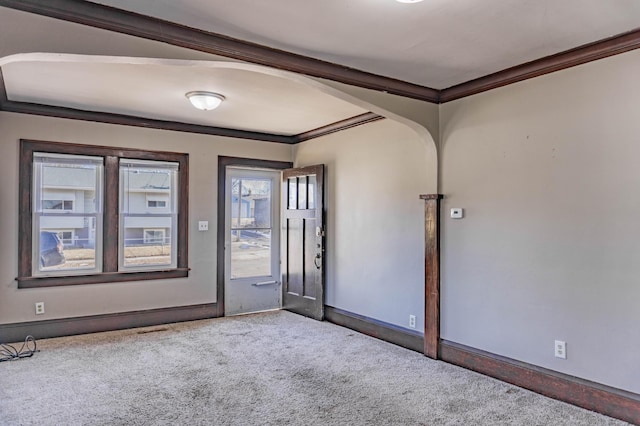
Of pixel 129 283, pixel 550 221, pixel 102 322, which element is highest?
pixel 550 221

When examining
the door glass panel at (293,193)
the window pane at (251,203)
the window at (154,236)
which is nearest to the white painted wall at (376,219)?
the door glass panel at (293,193)

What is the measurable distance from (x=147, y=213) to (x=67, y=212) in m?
0.83

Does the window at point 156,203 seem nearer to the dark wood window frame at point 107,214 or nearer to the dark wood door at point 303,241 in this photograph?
the dark wood window frame at point 107,214

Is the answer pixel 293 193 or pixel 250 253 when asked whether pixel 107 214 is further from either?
pixel 293 193

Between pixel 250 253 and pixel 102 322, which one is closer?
pixel 102 322

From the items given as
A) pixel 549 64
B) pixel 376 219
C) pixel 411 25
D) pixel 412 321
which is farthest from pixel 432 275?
pixel 411 25

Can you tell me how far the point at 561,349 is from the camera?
3074 mm

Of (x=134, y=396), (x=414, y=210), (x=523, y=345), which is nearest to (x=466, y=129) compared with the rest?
(x=414, y=210)

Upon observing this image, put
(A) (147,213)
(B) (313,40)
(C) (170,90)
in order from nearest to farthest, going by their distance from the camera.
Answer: (B) (313,40) < (C) (170,90) < (A) (147,213)

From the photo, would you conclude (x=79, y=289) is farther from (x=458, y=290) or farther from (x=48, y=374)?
(x=458, y=290)

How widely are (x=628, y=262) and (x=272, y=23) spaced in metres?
2.68

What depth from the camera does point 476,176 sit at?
3.68 meters

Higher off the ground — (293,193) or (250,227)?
(293,193)

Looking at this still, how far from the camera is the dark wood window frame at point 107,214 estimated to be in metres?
4.50
